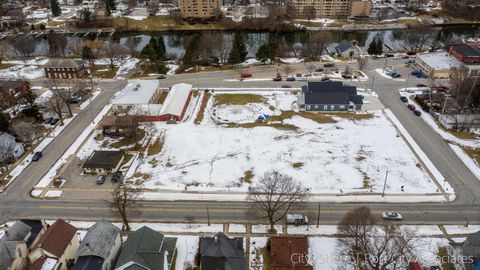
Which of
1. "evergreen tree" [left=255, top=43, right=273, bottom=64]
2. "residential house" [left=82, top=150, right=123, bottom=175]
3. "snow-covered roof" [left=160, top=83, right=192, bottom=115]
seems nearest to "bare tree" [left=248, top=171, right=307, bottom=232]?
"residential house" [left=82, top=150, right=123, bottom=175]

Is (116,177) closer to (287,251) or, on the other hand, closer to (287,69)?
(287,251)

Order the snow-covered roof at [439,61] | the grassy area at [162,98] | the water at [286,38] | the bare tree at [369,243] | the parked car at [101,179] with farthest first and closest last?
the water at [286,38] < the snow-covered roof at [439,61] < the grassy area at [162,98] < the parked car at [101,179] < the bare tree at [369,243]

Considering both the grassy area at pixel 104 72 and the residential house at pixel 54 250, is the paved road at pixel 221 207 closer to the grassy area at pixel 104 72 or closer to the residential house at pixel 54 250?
the residential house at pixel 54 250

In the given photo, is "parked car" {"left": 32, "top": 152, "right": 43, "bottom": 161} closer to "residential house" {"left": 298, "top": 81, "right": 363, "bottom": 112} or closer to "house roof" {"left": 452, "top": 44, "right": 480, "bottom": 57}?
"residential house" {"left": 298, "top": 81, "right": 363, "bottom": 112}

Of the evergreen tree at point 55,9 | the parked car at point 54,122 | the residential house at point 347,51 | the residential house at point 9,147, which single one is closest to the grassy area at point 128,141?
the residential house at point 9,147

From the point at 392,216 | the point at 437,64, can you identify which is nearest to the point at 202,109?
the point at 392,216

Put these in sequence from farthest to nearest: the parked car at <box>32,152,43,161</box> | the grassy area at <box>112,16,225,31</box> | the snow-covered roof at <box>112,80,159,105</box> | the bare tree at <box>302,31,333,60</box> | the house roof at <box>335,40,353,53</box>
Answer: the grassy area at <box>112,16,225,31</box>
the house roof at <box>335,40,353,53</box>
the bare tree at <box>302,31,333,60</box>
the snow-covered roof at <box>112,80,159,105</box>
the parked car at <box>32,152,43,161</box>
